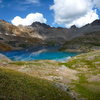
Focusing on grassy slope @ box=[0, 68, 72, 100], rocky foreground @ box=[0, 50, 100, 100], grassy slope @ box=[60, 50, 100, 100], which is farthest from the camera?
grassy slope @ box=[60, 50, 100, 100]

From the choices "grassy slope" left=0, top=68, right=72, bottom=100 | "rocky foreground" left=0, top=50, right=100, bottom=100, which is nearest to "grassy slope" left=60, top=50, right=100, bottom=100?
"rocky foreground" left=0, top=50, right=100, bottom=100

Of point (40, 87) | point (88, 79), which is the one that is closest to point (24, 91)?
point (40, 87)

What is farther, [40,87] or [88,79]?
[88,79]

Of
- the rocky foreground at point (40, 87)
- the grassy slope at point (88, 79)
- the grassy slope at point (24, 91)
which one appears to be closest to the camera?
the grassy slope at point (24, 91)

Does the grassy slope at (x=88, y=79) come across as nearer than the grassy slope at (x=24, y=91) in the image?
No

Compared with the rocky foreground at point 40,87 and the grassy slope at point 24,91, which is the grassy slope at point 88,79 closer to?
the rocky foreground at point 40,87

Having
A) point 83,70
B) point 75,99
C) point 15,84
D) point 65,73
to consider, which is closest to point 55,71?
point 65,73

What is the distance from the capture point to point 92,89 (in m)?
44.7

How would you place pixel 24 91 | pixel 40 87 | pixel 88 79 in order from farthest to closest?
pixel 88 79 < pixel 40 87 < pixel 24 91

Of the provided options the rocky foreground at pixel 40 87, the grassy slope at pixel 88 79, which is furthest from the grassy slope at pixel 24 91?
the grassy slope at pixel 88 79

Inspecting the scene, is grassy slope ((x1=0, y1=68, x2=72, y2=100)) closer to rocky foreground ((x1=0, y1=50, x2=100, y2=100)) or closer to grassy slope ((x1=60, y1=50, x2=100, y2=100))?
rocky foreground ((x1=0, y1=50, x2=100, y2=100))

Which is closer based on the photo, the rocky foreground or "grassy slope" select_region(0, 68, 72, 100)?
"grassy slope" select_region(0, 68, 72, 100)

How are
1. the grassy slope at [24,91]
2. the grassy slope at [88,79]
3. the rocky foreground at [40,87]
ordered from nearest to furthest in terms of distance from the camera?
the grassy slope at [24,91]
the rocky foreground at [40,87]
the grassy slope at [88,79]

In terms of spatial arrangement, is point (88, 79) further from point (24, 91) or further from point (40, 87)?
point (24, 91)
